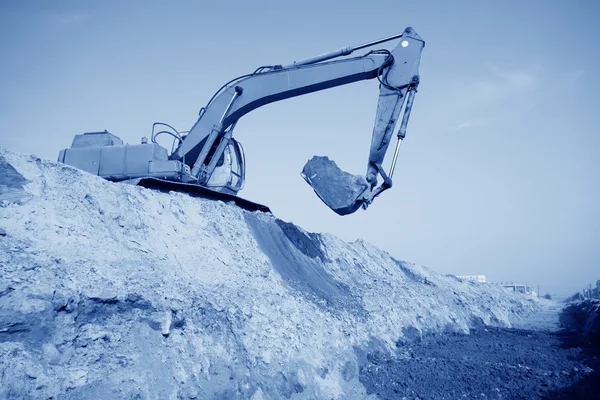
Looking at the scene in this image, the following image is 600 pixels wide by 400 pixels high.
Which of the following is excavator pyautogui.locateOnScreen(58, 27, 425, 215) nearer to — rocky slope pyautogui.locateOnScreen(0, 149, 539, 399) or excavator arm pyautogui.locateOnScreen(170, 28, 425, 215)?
excavator arm pyautogui.locateOnScreen(170, 28, 425, 215)

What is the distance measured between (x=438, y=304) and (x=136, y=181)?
39.3 feet

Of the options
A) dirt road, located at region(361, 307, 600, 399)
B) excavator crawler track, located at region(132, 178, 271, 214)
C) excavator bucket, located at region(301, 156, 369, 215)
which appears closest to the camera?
dirt road, located at region(361, 307, 600, 399)

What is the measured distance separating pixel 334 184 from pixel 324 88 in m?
2.66

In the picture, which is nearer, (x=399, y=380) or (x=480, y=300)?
(x=399, y=380)

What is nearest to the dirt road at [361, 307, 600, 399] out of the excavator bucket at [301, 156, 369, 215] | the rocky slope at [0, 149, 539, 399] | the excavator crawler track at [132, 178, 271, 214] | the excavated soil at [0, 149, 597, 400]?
the excavated soil at [0, 149, 597, 400]

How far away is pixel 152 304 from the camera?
17.0 feet

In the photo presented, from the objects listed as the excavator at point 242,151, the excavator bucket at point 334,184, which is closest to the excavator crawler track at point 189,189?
the excavator at point 242,151

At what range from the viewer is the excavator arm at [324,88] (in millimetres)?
7574

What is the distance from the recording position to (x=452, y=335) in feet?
43.0

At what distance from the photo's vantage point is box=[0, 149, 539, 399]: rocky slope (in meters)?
4.12

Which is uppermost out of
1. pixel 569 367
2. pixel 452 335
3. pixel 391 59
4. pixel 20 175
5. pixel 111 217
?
pixel 391 59

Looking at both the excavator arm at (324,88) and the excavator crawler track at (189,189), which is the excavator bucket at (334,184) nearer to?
the excavator arm at (324,88)

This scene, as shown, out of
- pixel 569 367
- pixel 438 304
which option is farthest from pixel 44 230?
pixel 438 304

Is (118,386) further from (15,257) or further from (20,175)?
(20,175)
